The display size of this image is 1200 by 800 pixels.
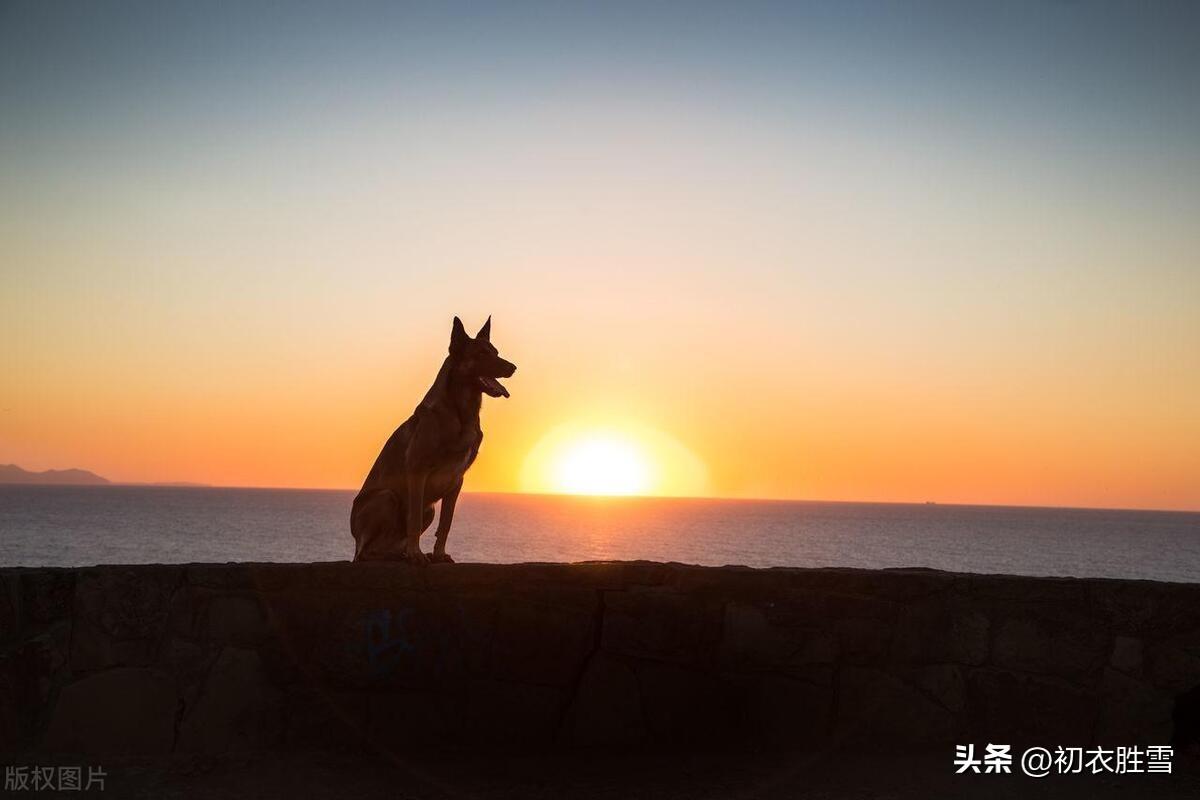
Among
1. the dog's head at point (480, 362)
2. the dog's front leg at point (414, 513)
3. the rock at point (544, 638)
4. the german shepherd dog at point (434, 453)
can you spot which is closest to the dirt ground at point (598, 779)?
the rock at point (544, 638)

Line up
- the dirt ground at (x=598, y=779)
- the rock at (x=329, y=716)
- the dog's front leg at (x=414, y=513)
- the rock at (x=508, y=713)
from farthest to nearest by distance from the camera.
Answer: the dog's front leg at (x=414, y=513) < the rock at (x=508, y=713) < the rock at (x=329, y=716) < the dirt ground at (x=598, y=779)

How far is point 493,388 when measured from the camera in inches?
287

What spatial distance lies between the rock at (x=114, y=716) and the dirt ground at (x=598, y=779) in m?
0.15

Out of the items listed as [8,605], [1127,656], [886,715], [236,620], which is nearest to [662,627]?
[886,715]

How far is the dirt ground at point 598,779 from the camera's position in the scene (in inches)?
226

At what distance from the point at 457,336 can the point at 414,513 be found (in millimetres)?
1212

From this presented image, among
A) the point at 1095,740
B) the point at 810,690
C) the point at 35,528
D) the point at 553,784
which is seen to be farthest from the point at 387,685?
the point at 35,528

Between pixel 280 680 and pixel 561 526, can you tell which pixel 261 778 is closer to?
pixel 280 680

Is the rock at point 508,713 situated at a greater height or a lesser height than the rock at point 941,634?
lesser

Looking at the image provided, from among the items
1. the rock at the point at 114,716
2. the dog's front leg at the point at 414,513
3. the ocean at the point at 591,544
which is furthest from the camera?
the ocean at the point at 591,544

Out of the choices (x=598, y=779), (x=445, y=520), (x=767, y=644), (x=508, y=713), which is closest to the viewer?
(x=598, y=779)

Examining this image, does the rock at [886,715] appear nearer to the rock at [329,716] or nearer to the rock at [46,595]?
the rock at [329,716]

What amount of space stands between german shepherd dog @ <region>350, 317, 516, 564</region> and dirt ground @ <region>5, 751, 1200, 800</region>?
1.53 m

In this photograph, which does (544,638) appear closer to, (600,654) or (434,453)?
(600,654)
